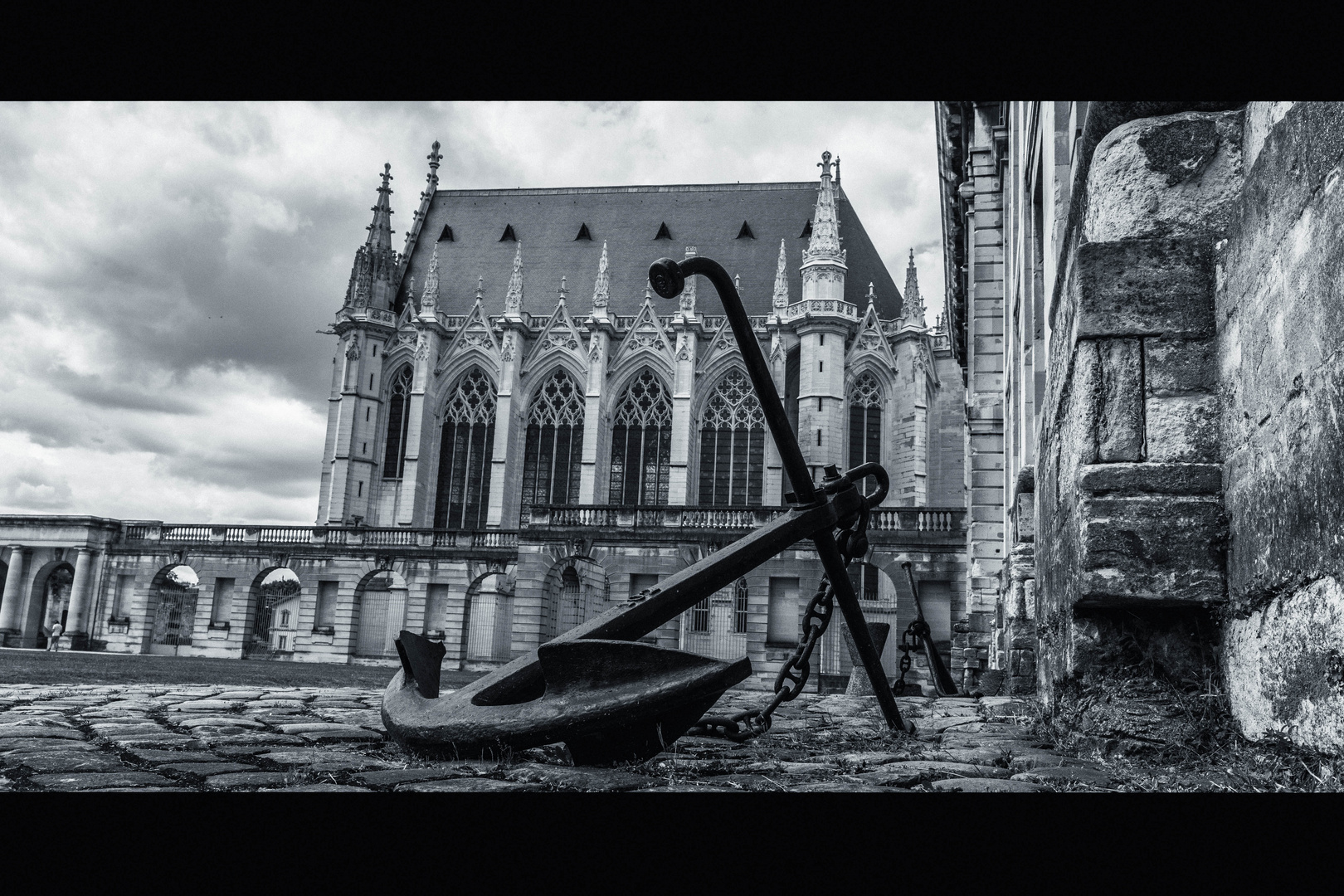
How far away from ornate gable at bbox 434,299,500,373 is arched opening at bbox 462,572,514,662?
8866mm

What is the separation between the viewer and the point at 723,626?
2678 centimetres

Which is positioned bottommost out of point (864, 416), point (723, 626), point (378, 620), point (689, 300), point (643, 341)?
point (378, 620)

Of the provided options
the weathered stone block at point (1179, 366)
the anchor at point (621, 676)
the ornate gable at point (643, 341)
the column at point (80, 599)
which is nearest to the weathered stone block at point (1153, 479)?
the weathered stone block at point (1179, 366)

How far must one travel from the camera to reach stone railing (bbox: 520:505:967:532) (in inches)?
926

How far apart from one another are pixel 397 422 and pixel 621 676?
33.8 m

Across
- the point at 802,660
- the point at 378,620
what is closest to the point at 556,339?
the point at 378,620

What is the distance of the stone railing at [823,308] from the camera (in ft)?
102

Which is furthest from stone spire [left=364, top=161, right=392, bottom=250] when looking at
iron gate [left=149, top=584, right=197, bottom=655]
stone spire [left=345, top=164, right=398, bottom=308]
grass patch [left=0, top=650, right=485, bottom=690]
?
grass patch [left=0, top=650, right=485, bottom=690]

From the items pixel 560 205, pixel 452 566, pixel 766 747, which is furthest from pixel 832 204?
pixel 766 747

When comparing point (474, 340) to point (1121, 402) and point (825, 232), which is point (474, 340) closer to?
point (825, 232)

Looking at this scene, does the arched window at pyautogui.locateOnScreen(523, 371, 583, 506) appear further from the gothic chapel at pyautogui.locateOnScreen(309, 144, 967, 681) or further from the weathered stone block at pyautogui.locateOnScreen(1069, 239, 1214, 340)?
the weathered stone block at pyautogui.locateOnScreen(1069, 239, 1214, 340)

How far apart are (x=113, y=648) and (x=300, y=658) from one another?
6517 mm

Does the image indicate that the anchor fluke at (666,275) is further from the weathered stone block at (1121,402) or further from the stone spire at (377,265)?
the stone spire at (377,265)
